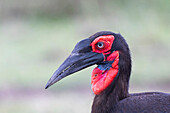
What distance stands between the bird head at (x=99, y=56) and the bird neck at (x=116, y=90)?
3 centimetres

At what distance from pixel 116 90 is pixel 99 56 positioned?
1.08ft

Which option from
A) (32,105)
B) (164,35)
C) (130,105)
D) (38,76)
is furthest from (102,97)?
(164,35)

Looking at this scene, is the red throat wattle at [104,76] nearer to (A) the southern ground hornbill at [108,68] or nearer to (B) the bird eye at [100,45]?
(A) the southern ground hornbill at [108,68]

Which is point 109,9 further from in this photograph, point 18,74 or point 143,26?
point 18,74

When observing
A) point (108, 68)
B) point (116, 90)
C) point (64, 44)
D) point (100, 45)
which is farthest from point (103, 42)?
point (64, 44)

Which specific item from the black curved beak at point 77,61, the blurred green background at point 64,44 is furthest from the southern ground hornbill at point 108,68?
the blurred green background at point 64,44

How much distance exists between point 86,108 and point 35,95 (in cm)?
117

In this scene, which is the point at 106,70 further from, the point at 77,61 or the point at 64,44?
the point at 64,44

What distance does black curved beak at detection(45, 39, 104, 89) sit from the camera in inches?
145

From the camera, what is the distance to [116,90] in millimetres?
3742

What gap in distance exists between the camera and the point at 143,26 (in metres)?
10.4

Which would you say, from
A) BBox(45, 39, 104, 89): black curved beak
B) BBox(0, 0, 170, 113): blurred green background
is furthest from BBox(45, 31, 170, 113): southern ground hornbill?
BBox(0, 0, 170, 113): blurred green background

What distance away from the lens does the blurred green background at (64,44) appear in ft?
23.8

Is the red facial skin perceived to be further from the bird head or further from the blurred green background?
the blurred green background
